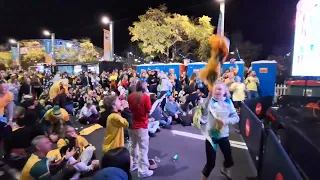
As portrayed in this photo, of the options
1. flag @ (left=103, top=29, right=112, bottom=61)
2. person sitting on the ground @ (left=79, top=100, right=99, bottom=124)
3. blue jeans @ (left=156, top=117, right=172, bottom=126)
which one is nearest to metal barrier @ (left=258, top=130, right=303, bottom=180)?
blue jeans @ (left=156, top=117, right=172, bottom=126)

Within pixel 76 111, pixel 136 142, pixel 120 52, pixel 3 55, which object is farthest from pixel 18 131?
pixel 3 55

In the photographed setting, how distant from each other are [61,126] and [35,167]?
223cm

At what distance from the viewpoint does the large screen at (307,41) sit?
467cm

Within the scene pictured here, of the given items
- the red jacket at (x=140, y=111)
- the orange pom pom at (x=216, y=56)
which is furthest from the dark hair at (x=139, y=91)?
the orange pom pom at (x=216, y=56)

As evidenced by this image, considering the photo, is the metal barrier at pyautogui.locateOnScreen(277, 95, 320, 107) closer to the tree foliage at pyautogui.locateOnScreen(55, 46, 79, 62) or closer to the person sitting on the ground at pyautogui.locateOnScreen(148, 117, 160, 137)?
the person sitting on the ground at pyautogui.locateOnScreen(148, 117, 160, 137)

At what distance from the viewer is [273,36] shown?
25.8 metres

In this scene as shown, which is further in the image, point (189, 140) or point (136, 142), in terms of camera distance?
point (189, 140)

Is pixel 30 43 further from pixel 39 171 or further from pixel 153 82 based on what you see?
pixel 39 171

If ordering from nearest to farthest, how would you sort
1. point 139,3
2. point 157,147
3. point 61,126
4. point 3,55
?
1. point 61,126
2. point 157,147
3. point 139,3
4. point 3,55

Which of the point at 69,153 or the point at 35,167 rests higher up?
the point at 35,167

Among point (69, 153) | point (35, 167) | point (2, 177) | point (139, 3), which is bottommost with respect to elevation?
point (2, 177)

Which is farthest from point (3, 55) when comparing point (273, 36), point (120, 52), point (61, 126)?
point (61, 126)

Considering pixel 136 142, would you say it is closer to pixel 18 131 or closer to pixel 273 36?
pixel 18 131

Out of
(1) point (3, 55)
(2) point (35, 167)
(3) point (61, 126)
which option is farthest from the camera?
(1) point (3, 55)
